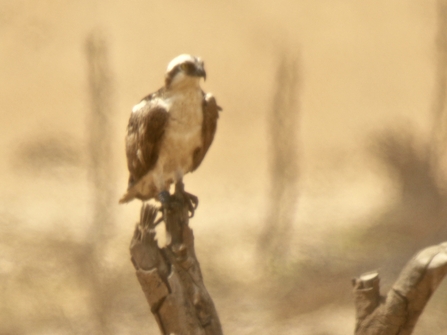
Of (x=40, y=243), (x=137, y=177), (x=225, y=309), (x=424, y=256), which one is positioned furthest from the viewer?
(x=40, y=243)

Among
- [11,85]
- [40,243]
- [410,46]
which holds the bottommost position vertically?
[40,243]

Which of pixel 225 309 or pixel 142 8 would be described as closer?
pixel 225 309

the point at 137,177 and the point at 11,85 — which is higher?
the point at 11,85

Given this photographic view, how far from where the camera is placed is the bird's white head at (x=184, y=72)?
271 cm

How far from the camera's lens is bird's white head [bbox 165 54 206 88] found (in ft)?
8.89

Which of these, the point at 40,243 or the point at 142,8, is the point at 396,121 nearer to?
the point at 142,8

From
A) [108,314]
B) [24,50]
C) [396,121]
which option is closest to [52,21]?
[24,50]

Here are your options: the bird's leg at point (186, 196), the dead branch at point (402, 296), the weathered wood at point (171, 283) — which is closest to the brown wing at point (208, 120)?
the bird's leg at point (186, 196)

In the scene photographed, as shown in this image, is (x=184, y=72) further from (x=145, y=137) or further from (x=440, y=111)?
(x=440, y=111)

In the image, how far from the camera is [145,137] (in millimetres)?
2834

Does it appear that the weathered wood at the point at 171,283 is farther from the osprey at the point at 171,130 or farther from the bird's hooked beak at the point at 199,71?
the bird's hooked beak at the point at 199,71

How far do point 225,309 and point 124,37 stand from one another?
1.63 m

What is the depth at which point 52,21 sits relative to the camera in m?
4.59

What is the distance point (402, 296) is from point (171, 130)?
1017 millimetres
